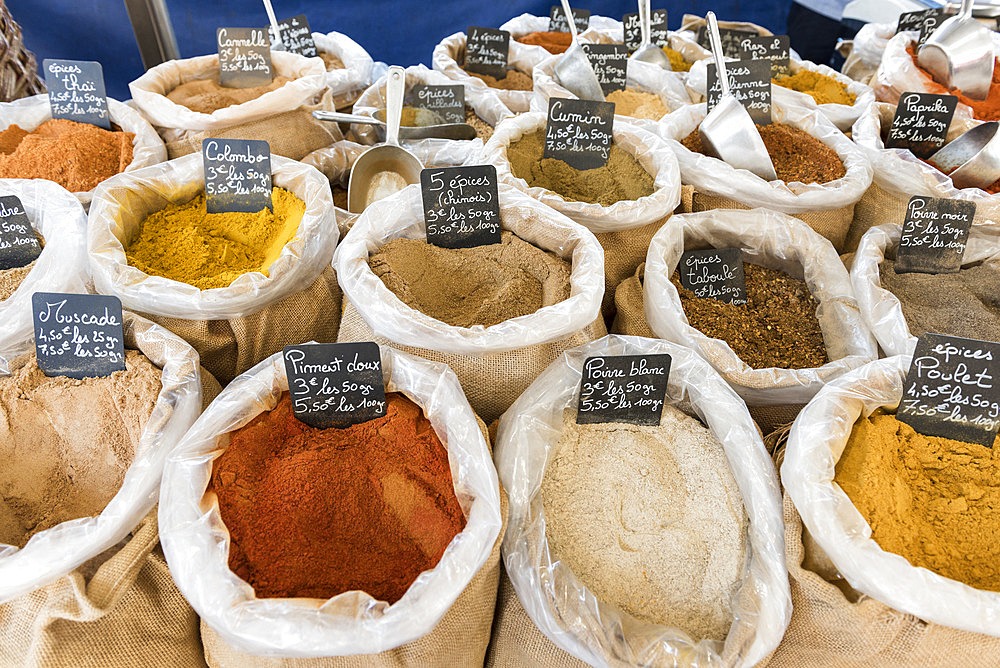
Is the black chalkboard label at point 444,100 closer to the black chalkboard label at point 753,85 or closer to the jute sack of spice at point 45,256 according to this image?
the black chalkboard label at point 753,85

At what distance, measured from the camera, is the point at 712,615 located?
805 mm

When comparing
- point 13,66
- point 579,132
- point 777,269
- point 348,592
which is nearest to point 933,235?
point 777,269

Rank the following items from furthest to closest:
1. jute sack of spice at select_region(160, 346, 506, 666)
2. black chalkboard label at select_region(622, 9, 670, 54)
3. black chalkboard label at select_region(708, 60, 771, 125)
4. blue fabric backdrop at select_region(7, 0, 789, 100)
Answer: black chalkboard label at select_region(622, 9, 670, 54) < blue fabric backdrop at select_region(7, 0, 789, 100) < black chalkboard label at select_region(708, 60, 771, 125) < jute sack of spice at select_region(160, 346, 506, 666)

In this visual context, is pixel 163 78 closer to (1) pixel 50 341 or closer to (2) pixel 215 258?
(2) pixel 215 258

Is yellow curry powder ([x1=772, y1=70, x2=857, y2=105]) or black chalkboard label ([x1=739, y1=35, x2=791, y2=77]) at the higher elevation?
black chalkboard label ([x1=739, y1=35, x2=791, y2=77])

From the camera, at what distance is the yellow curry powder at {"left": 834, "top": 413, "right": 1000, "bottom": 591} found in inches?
30.0

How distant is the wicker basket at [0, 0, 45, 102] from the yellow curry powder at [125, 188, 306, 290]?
0.81m

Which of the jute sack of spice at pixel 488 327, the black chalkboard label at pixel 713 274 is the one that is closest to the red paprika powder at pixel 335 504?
the jute sack of spice at pixel 488 327

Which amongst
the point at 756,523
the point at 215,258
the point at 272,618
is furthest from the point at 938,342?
the point at 215,258

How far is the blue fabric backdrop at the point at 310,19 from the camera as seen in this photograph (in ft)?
6.63

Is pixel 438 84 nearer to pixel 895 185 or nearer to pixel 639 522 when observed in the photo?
pixel 895 185

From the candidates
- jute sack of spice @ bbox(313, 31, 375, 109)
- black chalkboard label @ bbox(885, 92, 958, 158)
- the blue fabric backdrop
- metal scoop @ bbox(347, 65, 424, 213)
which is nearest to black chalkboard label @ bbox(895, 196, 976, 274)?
black chalkboard label @ bbox(885, 92, 958, 158)

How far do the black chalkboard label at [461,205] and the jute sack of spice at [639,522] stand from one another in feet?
1.01

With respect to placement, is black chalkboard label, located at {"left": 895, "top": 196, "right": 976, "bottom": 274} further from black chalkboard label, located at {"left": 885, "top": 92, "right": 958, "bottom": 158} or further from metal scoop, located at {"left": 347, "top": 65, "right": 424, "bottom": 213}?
metal scoop, located at {"left": 347, "top": 65, "right": 424, "bottom": 213}
